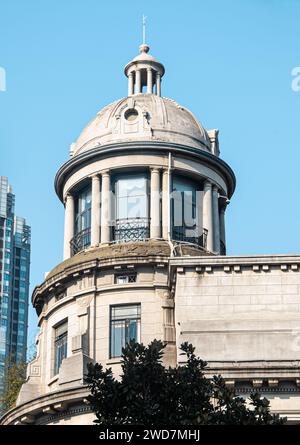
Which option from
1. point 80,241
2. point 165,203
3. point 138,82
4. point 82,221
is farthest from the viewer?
point 138,82

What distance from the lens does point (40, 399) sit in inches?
1684

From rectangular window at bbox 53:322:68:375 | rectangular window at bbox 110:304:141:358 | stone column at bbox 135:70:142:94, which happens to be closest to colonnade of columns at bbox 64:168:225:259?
rectangular window at bbox 110:304:141:358

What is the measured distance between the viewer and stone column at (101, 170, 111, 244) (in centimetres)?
4803

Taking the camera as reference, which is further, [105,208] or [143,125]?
[143,125]

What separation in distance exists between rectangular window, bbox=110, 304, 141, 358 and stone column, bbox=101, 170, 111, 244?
349cm

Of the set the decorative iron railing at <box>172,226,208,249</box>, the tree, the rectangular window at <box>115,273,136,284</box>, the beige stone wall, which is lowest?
the tree

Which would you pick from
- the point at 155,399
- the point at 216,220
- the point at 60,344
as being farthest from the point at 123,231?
the point at 155,399

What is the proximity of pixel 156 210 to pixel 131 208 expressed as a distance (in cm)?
121

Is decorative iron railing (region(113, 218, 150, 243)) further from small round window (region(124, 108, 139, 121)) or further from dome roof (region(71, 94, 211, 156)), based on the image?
small round window (region(124, 108, 139, 121))

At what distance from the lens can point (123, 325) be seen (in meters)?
45.5

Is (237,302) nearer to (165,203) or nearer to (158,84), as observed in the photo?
(165,203)

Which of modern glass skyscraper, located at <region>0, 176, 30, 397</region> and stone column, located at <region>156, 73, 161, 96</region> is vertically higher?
modern glass skyscraper, located at <region>0, 176, 30, 397</region>

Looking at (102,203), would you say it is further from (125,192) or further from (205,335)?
(205,335)
